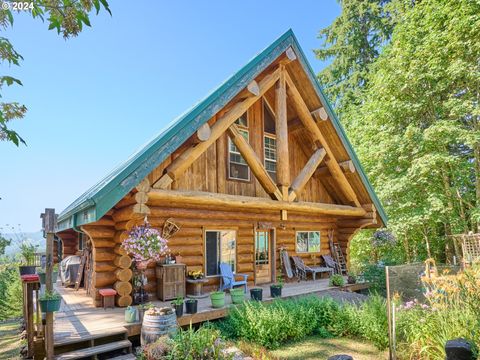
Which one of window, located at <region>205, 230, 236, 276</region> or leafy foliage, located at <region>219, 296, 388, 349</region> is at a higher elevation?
window, located at <region>205, 230, 236, 276</region>

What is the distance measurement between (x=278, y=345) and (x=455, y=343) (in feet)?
10.7

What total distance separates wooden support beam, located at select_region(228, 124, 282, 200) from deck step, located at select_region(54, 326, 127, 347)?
4.98 meters

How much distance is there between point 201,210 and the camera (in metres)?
9.62

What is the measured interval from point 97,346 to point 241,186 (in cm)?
603

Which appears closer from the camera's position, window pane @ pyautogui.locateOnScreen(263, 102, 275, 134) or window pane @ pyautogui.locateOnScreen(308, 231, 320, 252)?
window pane @ pyautogui.locateOnScreen(263, 102, 275, 134)

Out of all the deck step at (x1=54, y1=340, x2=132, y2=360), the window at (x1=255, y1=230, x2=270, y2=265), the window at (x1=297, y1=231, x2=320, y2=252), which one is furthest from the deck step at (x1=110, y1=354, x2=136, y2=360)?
the window at (x1=297, y1=231, x2=320, y2=252)

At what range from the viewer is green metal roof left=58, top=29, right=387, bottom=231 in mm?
6254

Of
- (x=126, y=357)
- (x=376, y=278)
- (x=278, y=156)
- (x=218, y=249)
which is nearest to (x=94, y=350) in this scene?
(x=126, y=357)

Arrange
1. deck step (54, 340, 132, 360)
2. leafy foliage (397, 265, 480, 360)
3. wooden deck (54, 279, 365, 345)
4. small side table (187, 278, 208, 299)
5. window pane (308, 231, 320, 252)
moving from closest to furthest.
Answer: leafy foliage (397, 265, 480, 360)
deck step (54, 340, 132, 360)
wooden deck (54, 279, 365, 345)
small side table (187, 278, 208, 299)
window pane (308, 231, 320, 252)

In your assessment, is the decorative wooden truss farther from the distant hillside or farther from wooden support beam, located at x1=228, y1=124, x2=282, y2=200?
the distant hillside

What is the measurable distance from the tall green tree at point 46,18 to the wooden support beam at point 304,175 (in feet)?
24.9

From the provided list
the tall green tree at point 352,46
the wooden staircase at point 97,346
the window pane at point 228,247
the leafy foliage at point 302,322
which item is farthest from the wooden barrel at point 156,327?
the tall green tree at point 352,46

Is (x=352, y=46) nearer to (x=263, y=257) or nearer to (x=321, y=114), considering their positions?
(x=321, y=114)

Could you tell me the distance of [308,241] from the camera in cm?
1301
